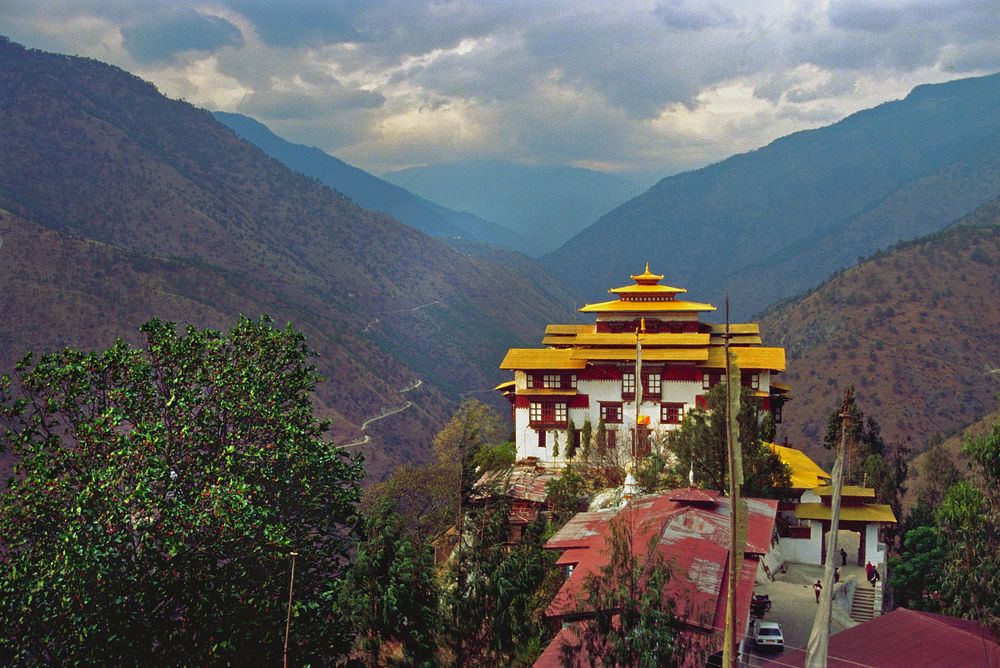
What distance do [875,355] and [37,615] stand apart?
94505 millimetres

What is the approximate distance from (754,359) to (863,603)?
13487 mm

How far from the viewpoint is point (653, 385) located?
4166 centimetres

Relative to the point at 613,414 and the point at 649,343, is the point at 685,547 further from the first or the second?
the point at 649,343

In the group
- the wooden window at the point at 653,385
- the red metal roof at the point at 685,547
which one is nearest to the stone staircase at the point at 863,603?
the red metal roof at the point at 685,547

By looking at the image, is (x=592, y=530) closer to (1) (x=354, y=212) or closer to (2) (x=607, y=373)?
(2) (x=607, y=373)

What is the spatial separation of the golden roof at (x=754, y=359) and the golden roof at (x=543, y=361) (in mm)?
5744

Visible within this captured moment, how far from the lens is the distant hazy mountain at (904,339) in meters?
89.7

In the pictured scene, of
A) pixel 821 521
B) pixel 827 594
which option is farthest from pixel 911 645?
pixel 821 521

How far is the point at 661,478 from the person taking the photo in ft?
103

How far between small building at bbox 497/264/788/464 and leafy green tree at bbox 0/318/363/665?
71.6ft

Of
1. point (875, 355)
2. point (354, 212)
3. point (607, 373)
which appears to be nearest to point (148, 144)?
point (354, 212)

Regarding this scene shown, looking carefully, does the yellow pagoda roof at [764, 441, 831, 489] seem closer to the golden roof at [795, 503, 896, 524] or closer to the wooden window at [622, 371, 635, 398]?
the golden roof at [795, 503, 896, 524]

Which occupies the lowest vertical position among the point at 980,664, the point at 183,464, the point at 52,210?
Answer: the point at 980,664

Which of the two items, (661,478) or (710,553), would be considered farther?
(661,478)
